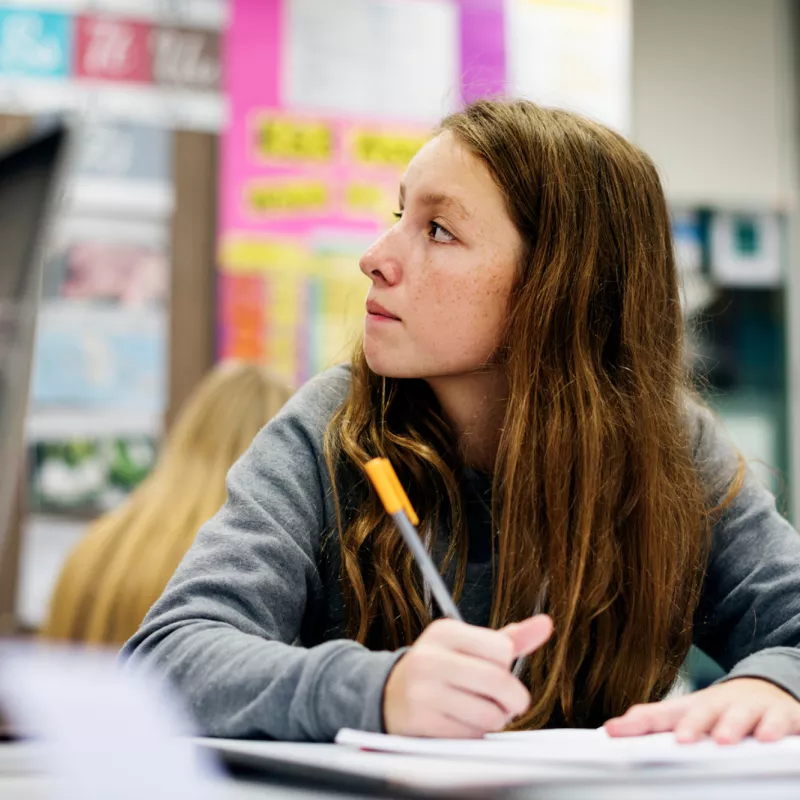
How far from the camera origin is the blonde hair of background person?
5.24 ft

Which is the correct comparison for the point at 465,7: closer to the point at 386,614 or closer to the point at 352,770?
the point at 386,614

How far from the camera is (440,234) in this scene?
3.42 feet

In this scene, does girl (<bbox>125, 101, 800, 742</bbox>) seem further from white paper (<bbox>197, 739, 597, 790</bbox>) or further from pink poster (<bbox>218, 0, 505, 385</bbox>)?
pink poster (<bbox>218, 0, 505, 385</bbox>)

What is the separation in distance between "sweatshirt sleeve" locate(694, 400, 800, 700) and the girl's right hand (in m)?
0.39

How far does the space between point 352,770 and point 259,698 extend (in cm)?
21

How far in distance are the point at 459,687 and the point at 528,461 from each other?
1.20 ft

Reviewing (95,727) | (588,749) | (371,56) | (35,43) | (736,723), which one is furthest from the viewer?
(371,56)

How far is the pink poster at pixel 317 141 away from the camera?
2.58m

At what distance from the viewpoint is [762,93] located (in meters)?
2.94


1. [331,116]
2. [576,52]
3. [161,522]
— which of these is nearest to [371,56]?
[331,116]

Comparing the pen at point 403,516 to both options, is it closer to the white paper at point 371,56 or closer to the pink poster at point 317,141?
the pink poster at point 317,141

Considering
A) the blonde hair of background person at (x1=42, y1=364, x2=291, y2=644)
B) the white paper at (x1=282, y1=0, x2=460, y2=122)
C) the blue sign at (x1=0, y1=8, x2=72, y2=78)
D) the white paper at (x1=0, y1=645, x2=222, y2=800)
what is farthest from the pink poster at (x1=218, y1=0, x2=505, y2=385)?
the white paper at (x1=0, y1=645, x2=222, y2=800)

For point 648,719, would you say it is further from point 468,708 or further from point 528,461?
point 528,461

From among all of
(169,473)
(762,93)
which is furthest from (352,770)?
(762,93)
